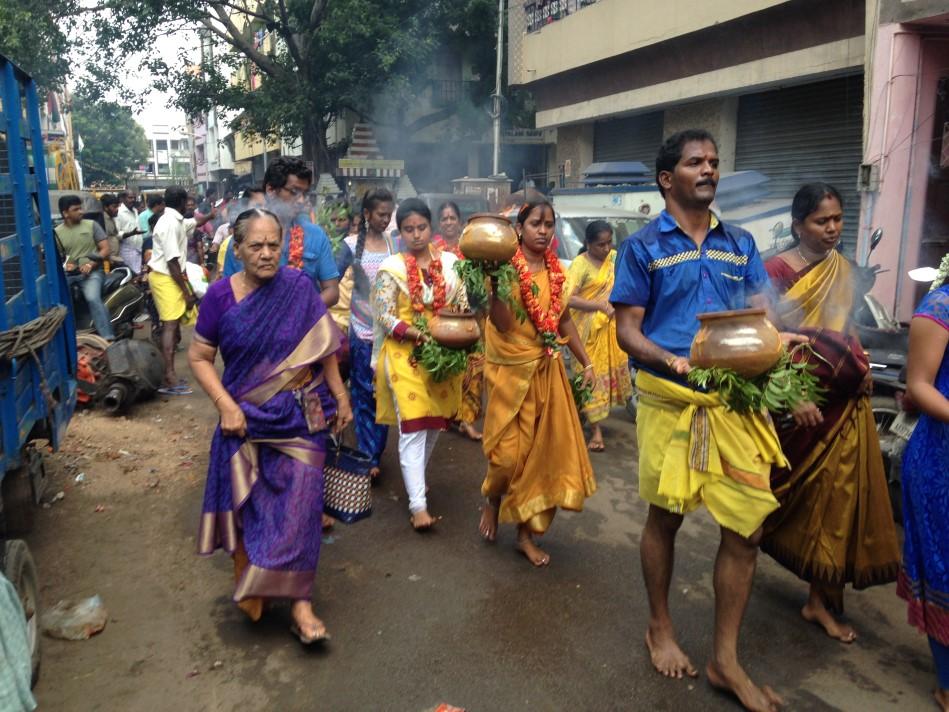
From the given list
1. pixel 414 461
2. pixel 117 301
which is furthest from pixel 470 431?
pixel 117 301

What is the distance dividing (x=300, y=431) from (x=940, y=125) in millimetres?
8683

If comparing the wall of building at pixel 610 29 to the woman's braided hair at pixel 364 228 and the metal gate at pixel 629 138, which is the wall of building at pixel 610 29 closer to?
the metal gate at pixel 629 138

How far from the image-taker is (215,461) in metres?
3.55

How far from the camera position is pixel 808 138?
12.1 metres

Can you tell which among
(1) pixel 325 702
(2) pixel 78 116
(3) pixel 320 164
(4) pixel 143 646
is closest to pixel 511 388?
(1) pixel 325 702

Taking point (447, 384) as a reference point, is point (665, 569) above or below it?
below

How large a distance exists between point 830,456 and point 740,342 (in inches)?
42.0

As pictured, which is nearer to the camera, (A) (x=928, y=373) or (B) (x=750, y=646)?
(A) (x=928, y=373)

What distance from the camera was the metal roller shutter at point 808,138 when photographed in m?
11.2

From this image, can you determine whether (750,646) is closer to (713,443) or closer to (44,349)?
(713,443)

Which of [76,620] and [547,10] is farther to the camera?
[547,10]

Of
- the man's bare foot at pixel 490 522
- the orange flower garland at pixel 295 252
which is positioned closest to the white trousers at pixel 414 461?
the man's bare foot at pixel 490 522

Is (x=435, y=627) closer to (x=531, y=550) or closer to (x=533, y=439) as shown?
(x=531, y=550)

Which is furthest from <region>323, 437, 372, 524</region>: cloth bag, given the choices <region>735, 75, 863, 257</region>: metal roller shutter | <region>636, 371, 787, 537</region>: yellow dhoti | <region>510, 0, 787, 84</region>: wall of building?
<region>510, 0, 787, 84</region>: wall of building
